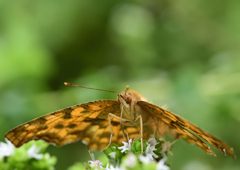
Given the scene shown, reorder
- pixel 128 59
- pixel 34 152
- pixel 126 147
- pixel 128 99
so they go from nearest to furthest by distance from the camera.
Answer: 1. pixel 34 152
2. pixel 126 147
3. pixel 128 99
4. pixel 128 59

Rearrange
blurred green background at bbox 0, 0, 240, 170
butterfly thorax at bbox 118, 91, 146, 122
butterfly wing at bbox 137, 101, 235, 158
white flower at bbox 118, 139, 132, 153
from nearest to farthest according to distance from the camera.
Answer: butterfly wing at bbox 137, 101, 235, 158
white flower at bbox 118, 139, 132, 153
butterfly thorax at bbox 118, 91, 146, 122
blurred green background at bbox 0, 0, 240, 170

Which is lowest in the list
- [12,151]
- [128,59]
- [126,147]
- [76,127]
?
[12,151]

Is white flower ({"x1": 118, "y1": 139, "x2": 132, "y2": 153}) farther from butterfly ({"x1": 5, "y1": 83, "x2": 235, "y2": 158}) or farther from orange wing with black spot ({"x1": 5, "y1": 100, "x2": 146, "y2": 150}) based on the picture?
orange wing with black spot ({"x1": 5, "y1": 100, "x2": 146, "y2": 150})

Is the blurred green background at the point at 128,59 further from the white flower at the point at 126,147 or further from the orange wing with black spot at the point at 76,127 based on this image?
the white flower at the point at 126,147

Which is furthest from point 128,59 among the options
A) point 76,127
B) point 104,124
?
point 76,127

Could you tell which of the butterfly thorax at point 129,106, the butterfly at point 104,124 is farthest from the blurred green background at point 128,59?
the butterfly thorax at point 129,106

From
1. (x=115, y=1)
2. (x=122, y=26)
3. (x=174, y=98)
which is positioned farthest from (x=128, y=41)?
(x=174, y=98)

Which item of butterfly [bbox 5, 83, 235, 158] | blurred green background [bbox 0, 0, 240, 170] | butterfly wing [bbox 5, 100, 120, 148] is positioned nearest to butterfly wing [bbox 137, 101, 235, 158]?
butterfly [bbox 5, 83, 235, 158]

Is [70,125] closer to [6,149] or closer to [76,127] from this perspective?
[76,127]
